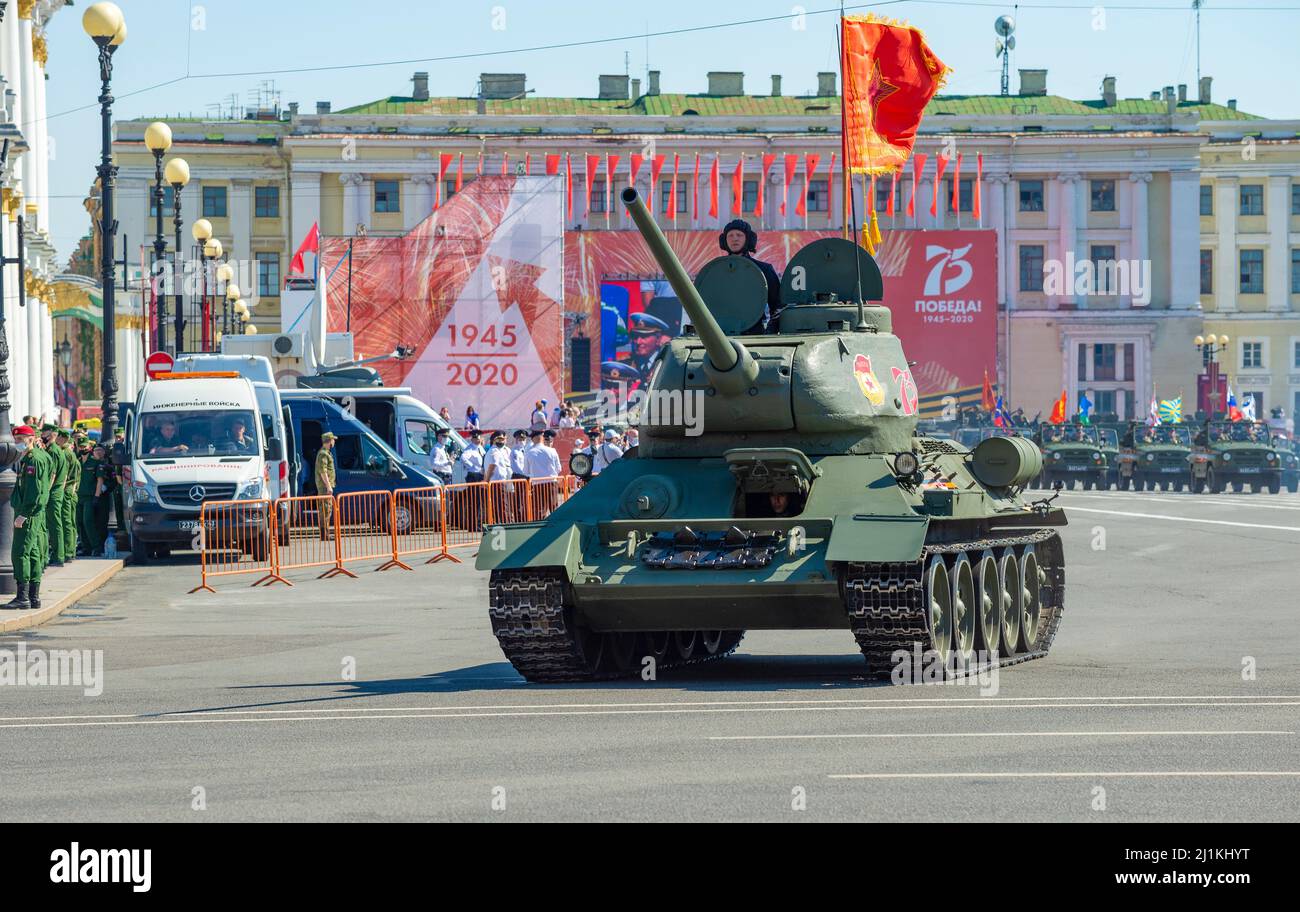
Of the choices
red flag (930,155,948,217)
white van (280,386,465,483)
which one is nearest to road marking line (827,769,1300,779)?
white van (280,386,465,483)

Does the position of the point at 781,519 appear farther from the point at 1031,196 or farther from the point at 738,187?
the point at 1031,196

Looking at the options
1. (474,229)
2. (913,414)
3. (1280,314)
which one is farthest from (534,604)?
(1280,314)

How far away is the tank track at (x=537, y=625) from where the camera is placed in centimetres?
1440

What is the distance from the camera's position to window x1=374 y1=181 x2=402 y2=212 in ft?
320

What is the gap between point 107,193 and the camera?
29.8 m

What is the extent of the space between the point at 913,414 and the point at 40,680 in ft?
22.2

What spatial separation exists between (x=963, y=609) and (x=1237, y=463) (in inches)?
1586

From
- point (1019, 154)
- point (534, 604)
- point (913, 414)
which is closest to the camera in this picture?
point (534, 604)

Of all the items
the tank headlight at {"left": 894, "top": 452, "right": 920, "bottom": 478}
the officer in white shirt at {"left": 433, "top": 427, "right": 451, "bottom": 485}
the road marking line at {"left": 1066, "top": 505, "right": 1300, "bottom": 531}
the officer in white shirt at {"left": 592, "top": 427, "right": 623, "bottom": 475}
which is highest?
the tank headlight at {"left": 894, "top": 452, "right": 920, "bottom": 478}

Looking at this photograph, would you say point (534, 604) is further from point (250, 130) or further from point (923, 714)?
point (250, 130)

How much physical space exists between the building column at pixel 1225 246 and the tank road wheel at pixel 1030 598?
95186mm

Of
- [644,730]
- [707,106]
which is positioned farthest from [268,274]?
[644,730]

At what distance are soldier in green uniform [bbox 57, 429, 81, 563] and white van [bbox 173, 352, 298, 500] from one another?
8.88 feet

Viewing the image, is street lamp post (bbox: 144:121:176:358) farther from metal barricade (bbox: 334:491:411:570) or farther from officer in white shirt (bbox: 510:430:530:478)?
officer in white shirt (bbox: 510:430:530:478)
